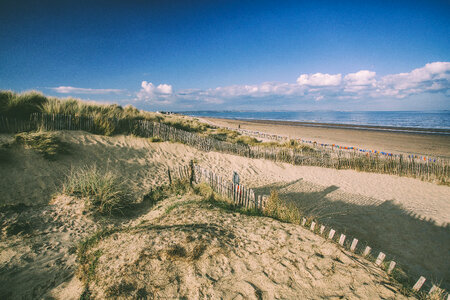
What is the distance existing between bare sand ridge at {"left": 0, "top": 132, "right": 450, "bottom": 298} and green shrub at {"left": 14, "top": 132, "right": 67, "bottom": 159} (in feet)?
0.93

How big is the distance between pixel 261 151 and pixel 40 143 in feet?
31.9

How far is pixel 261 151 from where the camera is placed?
449 inches

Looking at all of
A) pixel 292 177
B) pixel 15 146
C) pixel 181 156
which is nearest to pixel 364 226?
pixel 292 177

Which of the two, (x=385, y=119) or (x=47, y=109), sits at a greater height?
(x=385, y=119)

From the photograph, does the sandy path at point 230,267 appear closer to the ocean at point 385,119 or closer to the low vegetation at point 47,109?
the low vegetation at point 47,109

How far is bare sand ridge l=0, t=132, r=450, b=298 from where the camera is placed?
11.5 ft

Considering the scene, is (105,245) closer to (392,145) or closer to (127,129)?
(127,129)

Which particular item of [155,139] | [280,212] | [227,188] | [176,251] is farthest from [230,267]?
[155,139]

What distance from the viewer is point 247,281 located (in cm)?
263

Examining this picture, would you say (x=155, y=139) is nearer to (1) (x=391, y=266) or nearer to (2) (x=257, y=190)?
(2) (x=257, y=190)

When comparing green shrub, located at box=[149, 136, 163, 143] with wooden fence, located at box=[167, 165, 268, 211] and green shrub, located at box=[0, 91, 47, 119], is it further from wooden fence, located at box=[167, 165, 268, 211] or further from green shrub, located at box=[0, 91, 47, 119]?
green shrub, located at box=[0, 91, 47, 119]

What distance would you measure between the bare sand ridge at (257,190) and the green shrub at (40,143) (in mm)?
284

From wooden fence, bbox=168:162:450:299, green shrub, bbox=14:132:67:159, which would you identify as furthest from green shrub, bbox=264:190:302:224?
green shrub, bbox=14:132:67:159

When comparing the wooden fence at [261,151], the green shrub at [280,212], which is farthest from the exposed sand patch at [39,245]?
the wooden fence at [261,151]
